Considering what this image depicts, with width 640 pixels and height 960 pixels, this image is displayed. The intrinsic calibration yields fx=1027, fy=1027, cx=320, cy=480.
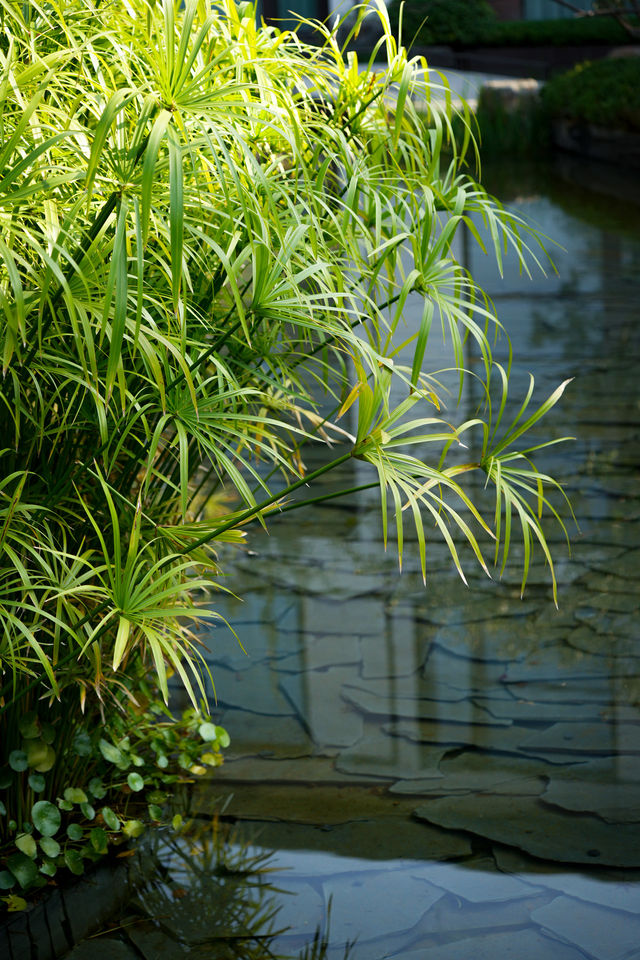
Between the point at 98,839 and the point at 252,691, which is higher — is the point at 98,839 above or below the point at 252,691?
above

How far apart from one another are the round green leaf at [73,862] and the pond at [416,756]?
156mm

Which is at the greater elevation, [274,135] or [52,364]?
[274,135]

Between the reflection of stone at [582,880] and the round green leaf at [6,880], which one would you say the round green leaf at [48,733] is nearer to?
the round green leaf at [6,880]

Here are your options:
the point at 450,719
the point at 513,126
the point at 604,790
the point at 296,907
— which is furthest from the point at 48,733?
the point at 513,126

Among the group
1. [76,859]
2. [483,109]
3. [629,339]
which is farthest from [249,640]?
[483,109]

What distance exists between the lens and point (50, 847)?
6.97 feet

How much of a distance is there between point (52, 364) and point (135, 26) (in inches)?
29.5

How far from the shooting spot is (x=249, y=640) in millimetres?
3477

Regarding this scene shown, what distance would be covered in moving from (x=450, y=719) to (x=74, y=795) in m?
1.17

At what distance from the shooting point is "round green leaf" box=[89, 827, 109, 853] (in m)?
2.21

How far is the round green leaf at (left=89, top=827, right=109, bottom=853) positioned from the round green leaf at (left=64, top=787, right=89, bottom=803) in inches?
2.8

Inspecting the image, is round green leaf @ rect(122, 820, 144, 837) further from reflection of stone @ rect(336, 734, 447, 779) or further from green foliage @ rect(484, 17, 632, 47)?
green foliage @ rect(484, 17, 632, 47)

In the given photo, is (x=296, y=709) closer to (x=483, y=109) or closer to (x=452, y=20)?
(x=483, y=109)

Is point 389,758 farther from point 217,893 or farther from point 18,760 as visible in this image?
point 18,760
